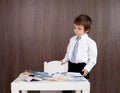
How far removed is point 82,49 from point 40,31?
1184 mm

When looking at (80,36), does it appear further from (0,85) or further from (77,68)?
(0,85)

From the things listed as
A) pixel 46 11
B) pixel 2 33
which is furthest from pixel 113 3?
pixel 2 33

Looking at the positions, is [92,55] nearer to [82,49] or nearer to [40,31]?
[82,49]

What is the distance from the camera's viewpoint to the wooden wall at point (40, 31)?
143 inches

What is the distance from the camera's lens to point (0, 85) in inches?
144

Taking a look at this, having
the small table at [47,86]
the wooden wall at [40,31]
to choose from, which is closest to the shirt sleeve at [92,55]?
the small table at [47,86]

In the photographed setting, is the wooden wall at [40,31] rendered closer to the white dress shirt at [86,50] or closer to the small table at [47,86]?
the white dress shirt at [86,50]

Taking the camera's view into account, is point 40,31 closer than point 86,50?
No

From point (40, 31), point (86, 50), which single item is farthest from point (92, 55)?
point (40, 31)

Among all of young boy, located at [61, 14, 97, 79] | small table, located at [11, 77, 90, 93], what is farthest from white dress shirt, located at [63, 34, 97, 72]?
small table, located at [11, 77, 90, 93]

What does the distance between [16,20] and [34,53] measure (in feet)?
1.71

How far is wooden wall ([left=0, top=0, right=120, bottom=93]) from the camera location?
→ 363 centimetres

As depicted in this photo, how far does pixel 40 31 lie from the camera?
12.0 ft

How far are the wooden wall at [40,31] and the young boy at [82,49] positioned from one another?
985 millimetres
